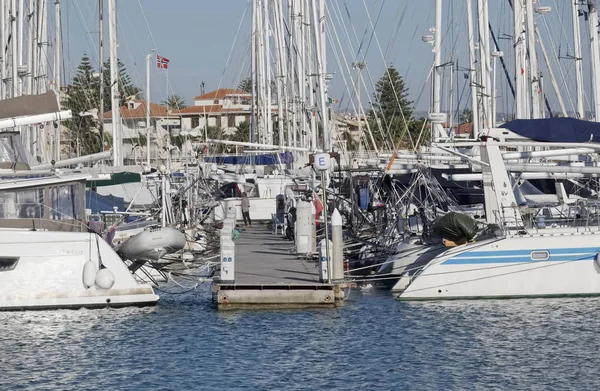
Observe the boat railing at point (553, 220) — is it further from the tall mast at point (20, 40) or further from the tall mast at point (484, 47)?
the tall mast at point (20, 40)

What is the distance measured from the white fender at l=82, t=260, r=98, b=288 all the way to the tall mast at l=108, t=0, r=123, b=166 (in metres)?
10.8

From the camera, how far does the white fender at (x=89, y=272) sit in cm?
2319

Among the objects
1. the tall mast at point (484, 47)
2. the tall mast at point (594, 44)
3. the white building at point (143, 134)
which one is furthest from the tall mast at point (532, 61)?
the white building at point (143, 134)

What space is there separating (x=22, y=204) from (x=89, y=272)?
2.32m

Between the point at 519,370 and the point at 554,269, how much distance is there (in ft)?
22.2

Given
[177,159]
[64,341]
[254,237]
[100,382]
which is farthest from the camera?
[177,159]

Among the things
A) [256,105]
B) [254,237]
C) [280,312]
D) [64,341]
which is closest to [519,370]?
[280,312]

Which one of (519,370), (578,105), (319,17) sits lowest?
(519,370)

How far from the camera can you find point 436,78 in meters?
33.9

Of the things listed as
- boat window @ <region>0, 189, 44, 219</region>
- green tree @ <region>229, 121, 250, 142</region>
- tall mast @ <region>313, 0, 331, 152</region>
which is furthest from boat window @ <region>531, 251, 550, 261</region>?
green tree @ <region>229, 121, 250, 142</region>

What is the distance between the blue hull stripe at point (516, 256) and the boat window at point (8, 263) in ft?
30.7

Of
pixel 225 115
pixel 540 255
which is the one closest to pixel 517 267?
pixel 540 255

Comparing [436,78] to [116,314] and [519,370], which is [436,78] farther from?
[519,370]

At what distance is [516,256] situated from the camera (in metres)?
24.6
